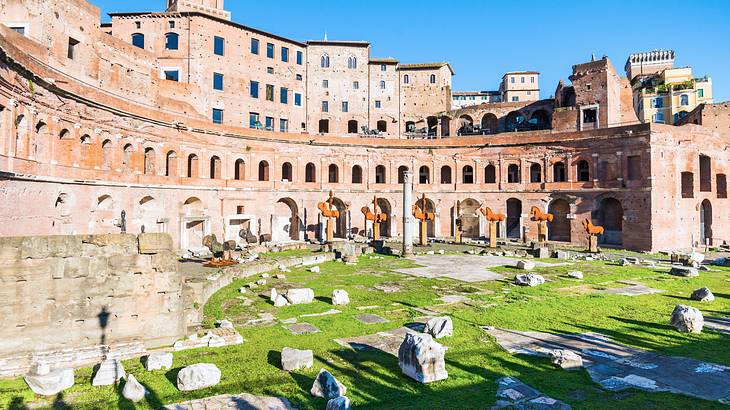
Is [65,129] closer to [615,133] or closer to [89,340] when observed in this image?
[89,340]

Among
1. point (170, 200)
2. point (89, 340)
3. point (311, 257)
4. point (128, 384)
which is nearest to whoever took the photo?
point (128, 384)

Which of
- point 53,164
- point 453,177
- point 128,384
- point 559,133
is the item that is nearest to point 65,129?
point 53,164

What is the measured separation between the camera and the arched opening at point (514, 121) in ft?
152

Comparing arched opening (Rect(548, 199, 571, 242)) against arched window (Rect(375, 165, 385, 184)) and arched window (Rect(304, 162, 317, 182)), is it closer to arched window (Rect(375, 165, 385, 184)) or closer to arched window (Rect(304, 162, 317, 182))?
arched window (Rect(375, 165, 385, 184))

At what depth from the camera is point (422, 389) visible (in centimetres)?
732

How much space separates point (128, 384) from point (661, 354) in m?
10.1

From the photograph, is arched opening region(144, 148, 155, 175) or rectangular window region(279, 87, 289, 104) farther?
rectangular window region(279, 87, 289, 104)

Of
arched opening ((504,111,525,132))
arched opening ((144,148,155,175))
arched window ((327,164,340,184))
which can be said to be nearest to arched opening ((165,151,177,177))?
arched opening ((144,148,155,175))

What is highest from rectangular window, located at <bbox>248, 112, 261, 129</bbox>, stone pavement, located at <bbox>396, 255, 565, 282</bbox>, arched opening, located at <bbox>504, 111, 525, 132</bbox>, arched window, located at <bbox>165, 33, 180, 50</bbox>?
arched window, located at <bbox>165, 33, 180, 50</bbox>

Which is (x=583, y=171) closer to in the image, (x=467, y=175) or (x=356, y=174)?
(x=467, y=175)

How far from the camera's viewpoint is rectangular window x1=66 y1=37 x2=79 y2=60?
27.0 metres

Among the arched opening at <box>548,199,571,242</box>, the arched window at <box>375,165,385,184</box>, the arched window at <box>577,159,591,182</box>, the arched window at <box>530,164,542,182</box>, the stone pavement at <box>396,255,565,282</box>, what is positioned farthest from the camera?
the arched window at <box>375,165,385,184</box>

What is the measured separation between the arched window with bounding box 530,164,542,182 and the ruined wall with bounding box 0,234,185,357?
111 ft

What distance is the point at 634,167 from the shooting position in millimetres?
32219
